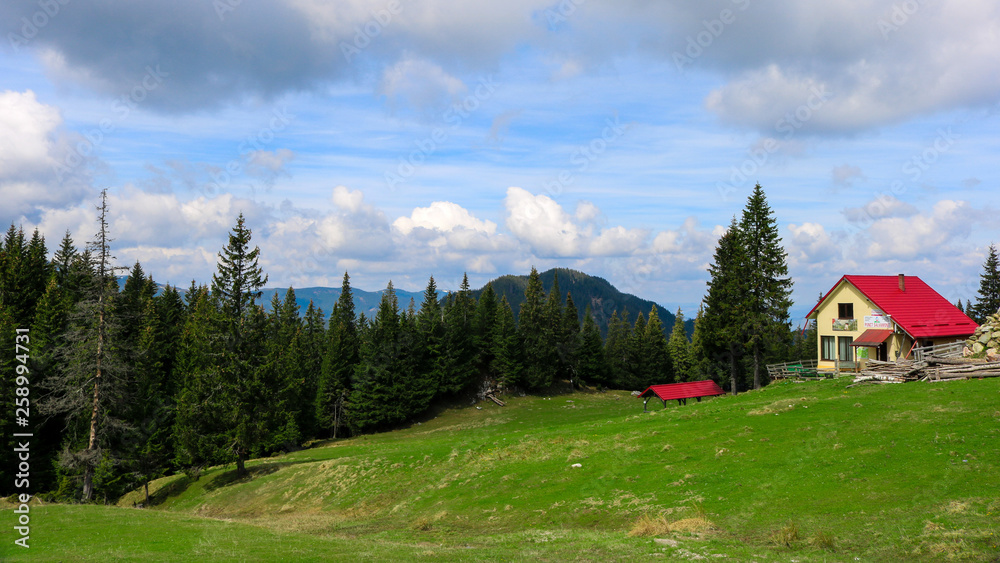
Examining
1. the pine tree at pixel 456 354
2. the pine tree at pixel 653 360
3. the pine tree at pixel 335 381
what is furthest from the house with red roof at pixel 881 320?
the pine tree at pixel 335 381

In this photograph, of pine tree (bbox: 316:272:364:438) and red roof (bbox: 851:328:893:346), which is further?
pine tree (bbox: 316:272:364:438)

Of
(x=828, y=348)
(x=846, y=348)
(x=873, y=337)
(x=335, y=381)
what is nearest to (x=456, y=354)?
(x=335, y=381)

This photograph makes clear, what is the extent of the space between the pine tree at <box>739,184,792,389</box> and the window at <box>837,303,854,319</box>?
4.16 m

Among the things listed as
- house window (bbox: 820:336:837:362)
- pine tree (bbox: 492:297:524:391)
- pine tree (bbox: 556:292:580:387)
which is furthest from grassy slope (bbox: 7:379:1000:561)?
pine tree (bbox: 556:292:580:387)

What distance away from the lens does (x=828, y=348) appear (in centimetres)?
5144

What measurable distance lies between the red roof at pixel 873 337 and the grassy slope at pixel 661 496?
12241 mm

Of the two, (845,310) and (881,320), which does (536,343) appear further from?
(881,320)

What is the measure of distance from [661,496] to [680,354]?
91757 millimetres

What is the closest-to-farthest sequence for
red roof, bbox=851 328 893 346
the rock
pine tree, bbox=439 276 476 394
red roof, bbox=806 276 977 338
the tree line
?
the rock → the tree line → red roof, bbox=806 276 977 338 → red roof, bbox=851 328 893 346 → pine tree, bbox=439 276 476 394

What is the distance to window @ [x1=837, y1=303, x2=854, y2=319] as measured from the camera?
159 feet

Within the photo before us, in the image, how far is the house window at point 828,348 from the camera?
166ft

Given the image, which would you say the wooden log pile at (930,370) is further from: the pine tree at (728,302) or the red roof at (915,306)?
the pine tree at (728,302)

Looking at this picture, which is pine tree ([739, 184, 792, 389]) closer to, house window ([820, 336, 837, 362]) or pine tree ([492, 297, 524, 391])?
house window ([820, 336, 837, 362])

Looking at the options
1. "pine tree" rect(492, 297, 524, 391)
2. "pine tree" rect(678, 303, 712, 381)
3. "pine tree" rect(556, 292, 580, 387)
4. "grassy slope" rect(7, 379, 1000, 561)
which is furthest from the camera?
"pine tree" rect(556, 292, 580, 387)
